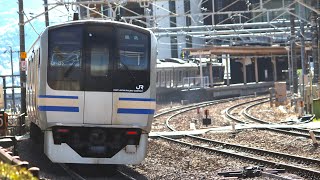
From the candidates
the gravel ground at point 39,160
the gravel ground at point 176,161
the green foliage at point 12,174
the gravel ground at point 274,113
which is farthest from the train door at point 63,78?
the gravel ground at point 274,113

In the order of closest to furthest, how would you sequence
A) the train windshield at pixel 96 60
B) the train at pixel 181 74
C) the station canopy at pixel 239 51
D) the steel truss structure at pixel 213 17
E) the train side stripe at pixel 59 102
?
the train side stripe at pixel 59 102 → the train windshield at pixel 96 60 → the steel truss structure at pixel 213 17 → the train at pixel 181 74 → the station canopy at pixel 239 51

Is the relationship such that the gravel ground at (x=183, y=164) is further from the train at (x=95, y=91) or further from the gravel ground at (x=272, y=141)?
the gravel ground at (x=272, y=141)

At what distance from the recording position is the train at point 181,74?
48375 millimetres

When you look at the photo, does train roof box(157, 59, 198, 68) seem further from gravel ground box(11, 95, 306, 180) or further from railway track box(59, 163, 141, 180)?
railway track box(59, 163, 141, 180)

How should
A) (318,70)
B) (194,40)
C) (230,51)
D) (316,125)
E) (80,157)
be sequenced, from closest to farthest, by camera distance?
(80,157)
(316,125)
(318,70)
(230,51)
(194,40)

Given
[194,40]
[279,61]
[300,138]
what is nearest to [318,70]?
[300,138]

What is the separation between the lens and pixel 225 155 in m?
16.0

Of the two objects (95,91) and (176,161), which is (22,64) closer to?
(176,161)

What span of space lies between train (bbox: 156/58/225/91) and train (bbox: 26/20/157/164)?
33692mm

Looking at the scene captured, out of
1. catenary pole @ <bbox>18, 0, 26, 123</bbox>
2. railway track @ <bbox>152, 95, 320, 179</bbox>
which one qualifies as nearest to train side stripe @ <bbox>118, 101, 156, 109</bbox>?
railway track @ <bbox>152, 95, 320, 179</bbox>

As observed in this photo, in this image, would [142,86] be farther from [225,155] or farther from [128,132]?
[225,155]

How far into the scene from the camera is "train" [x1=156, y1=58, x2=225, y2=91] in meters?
48.4

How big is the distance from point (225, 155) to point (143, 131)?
3.79 metres

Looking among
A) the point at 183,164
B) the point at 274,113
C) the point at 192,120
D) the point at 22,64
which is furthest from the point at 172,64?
the point at 183,164
